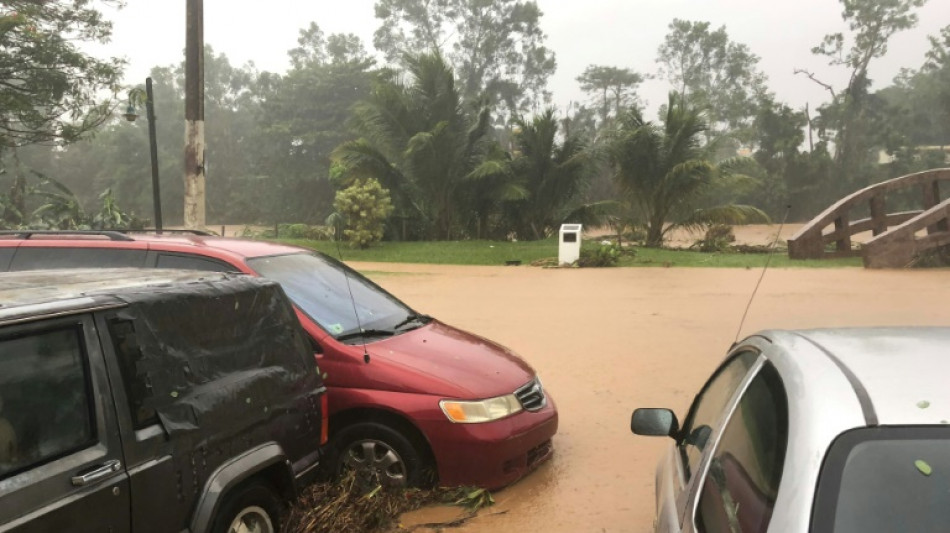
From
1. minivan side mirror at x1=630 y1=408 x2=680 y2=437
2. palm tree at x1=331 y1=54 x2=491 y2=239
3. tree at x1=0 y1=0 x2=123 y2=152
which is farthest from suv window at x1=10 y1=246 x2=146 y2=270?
palm tree at x1=331 y1=54 x2=491 y2=239

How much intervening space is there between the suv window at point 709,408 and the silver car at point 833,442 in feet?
0.44

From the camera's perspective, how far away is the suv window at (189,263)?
4.54 meters

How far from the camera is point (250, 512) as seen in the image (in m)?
3.07

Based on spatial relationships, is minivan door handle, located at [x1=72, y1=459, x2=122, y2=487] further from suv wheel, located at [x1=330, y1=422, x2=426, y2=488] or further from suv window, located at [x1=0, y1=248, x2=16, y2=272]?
suv window, located at [x1=0, y1=248, x2=16, y2=272]

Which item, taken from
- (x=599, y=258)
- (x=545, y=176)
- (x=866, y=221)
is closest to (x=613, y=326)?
(x=599, y=258)

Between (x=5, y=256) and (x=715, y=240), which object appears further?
(x=715, y=240)

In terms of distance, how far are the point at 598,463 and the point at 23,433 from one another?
387 centimetres

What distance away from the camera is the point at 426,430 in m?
4.14

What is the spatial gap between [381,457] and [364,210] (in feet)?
63.7

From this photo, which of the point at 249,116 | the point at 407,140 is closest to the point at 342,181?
the point at 407,140

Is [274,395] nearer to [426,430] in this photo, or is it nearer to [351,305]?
[426,430]

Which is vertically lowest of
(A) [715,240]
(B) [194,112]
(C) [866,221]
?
(A) [715,240]

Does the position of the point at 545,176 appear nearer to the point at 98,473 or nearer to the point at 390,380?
the point at 390,380

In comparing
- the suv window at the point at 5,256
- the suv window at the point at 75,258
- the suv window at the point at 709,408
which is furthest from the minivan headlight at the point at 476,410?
the suv window at the point at 5,256
